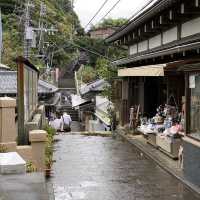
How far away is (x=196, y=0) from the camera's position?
13.3 m

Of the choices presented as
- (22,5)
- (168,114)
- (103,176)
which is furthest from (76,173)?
(22,5)

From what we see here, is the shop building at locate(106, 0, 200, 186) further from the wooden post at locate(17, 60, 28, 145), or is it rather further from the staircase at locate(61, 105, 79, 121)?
the staircase at locate(61, 105, 79, 121)

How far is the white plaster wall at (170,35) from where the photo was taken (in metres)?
17.9

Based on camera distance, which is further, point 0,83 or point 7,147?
point 0,83

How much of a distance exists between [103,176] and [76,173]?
83cm

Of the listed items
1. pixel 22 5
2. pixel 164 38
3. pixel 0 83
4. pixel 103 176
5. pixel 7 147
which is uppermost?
pixel 22 5

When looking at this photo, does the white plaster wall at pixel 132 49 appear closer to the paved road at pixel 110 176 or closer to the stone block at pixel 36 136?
the paved road at pixel 110 176

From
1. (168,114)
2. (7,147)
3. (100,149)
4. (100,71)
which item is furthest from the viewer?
(100,71)

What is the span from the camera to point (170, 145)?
Result: 16.1m

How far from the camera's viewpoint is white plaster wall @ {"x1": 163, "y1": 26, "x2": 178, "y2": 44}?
58.9 feet

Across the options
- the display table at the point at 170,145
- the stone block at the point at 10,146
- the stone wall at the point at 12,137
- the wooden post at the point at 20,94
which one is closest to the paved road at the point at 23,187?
the stone block at the point at 10,146

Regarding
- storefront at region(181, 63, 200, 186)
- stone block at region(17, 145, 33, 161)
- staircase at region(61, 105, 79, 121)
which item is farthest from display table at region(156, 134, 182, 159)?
staircase at region(61, 105, 79, 121)

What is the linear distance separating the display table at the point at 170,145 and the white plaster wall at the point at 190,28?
126 inches

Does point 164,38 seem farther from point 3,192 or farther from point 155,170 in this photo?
point 3,192
